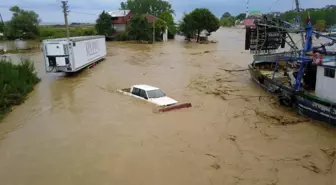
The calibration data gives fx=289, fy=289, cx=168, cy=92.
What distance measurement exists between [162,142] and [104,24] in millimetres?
60395

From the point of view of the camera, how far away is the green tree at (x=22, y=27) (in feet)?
233

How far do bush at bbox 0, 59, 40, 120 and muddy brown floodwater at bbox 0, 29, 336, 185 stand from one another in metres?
0.64

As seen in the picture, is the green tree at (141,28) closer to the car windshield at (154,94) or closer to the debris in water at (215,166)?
the car windshield at (154,94)

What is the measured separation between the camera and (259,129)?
540 inches

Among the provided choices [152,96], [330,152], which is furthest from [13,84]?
[330,152]

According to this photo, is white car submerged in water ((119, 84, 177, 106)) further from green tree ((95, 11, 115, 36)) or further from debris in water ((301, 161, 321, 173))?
green tree ((95, 11, 115, 36))

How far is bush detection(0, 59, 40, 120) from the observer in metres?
17.2

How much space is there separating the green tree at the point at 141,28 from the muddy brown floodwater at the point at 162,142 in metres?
41.7

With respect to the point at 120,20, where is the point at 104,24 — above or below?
below

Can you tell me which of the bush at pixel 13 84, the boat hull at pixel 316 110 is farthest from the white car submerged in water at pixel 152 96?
the bush at pixel 13 84

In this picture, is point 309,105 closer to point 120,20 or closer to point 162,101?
point 162,101

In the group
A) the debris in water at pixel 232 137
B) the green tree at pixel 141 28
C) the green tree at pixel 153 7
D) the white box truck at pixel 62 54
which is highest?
the green tree at pixel 153 7

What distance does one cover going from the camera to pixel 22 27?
71.4 meters

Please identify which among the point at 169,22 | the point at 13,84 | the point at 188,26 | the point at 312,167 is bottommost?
the point at 312,167
